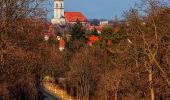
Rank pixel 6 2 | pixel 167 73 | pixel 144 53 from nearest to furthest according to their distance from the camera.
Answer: pixel 6 2 < pixel 167 73 < pixel 144 53

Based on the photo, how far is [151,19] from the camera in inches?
1226

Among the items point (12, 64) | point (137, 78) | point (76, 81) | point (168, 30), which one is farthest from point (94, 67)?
point (12, 64)

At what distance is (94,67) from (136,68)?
2449cm

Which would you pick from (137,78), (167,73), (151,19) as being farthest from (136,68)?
(167,73)

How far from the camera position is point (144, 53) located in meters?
30.1

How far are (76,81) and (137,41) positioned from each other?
2832 cm

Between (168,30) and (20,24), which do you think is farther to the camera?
(168,30)

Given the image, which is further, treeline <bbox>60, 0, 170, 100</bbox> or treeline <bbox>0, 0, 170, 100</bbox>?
treeline <bbox>60, 0, 170, 100</bbox>

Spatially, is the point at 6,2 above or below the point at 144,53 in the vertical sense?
above

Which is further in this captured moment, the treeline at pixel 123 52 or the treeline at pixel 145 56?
the treeline at pixel 145 56

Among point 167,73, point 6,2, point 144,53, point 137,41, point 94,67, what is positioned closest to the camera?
point 6,2

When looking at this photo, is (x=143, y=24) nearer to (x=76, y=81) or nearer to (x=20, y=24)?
(x=20, y=24)

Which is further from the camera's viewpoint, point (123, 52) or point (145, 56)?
point (123, 52)

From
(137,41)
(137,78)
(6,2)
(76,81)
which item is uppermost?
(6,2)
